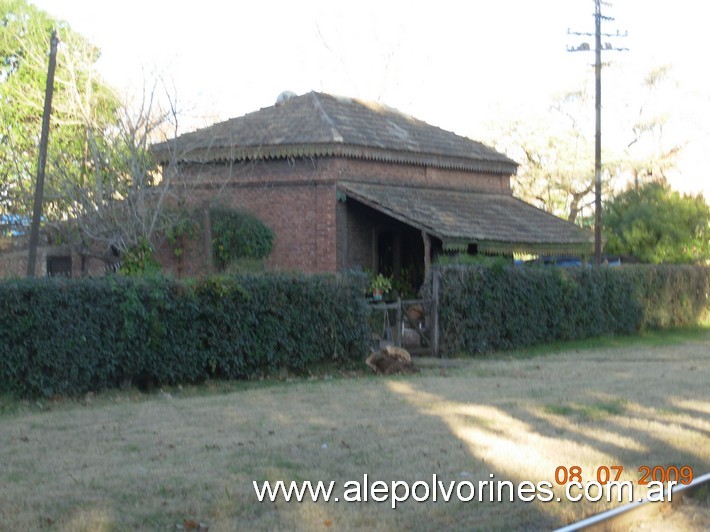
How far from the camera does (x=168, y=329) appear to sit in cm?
1551

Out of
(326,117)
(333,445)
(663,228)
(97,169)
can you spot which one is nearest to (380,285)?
(326,117)

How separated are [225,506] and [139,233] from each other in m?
17.4

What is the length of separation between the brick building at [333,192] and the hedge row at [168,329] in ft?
24.3

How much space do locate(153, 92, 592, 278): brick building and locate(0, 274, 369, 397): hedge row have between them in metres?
7.40

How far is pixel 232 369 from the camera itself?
54.0ft

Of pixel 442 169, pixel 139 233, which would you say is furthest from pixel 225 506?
pixel 442 169

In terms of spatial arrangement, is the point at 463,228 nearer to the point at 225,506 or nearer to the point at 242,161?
the point at 242,161

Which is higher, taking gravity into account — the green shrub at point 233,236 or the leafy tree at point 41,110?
the leafy tree at point 41,110

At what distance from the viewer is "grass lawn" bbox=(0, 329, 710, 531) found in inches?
291

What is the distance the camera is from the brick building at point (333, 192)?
87.5 feet

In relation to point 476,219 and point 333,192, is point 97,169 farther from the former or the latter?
point 476,219

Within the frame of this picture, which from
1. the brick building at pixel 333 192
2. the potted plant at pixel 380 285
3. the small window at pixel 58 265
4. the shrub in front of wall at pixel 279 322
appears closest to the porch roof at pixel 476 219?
the brick building at pixel 333 192

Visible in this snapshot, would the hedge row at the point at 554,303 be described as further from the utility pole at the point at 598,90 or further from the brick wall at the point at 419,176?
the brick wall at the point at 419,176

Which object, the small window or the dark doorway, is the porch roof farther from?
the small window
